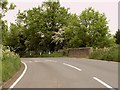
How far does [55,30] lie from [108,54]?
45.9m

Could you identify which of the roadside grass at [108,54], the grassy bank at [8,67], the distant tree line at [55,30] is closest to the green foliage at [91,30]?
the distant tree line at [55,30]

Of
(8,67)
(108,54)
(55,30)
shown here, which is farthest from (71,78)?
(55,30)

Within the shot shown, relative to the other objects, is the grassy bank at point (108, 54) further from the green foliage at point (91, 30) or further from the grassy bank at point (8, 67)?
the green foliage at point (91, 30)

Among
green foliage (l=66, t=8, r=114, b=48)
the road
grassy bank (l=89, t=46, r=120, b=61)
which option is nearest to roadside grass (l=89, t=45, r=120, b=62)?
grassy bank (l=89, t=46, r=120, b=61)

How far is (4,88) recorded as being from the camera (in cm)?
1370

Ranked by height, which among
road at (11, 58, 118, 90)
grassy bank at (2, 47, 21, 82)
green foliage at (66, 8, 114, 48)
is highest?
green foliage at (66, 8, 114, 48)

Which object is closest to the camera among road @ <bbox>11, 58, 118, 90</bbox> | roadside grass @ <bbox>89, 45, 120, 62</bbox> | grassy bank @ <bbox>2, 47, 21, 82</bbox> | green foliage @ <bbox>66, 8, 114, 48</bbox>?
road @ <bbox>11, 58, 118, 90</bbox>

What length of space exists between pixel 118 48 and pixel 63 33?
1662 inches

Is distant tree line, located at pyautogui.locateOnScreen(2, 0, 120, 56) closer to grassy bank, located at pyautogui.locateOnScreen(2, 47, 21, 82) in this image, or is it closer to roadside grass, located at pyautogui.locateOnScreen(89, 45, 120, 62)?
roadside grass, located at pyautogui.locateOnScreen(89, 45, 120, 62)

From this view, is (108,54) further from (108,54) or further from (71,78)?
(71,78)

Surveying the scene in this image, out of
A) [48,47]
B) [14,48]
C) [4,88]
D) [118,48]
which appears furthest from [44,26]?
[4,88]

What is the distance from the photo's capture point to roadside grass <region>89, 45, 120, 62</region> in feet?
113

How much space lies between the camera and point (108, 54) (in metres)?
36.6

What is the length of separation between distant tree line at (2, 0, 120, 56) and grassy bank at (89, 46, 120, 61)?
21661mm
